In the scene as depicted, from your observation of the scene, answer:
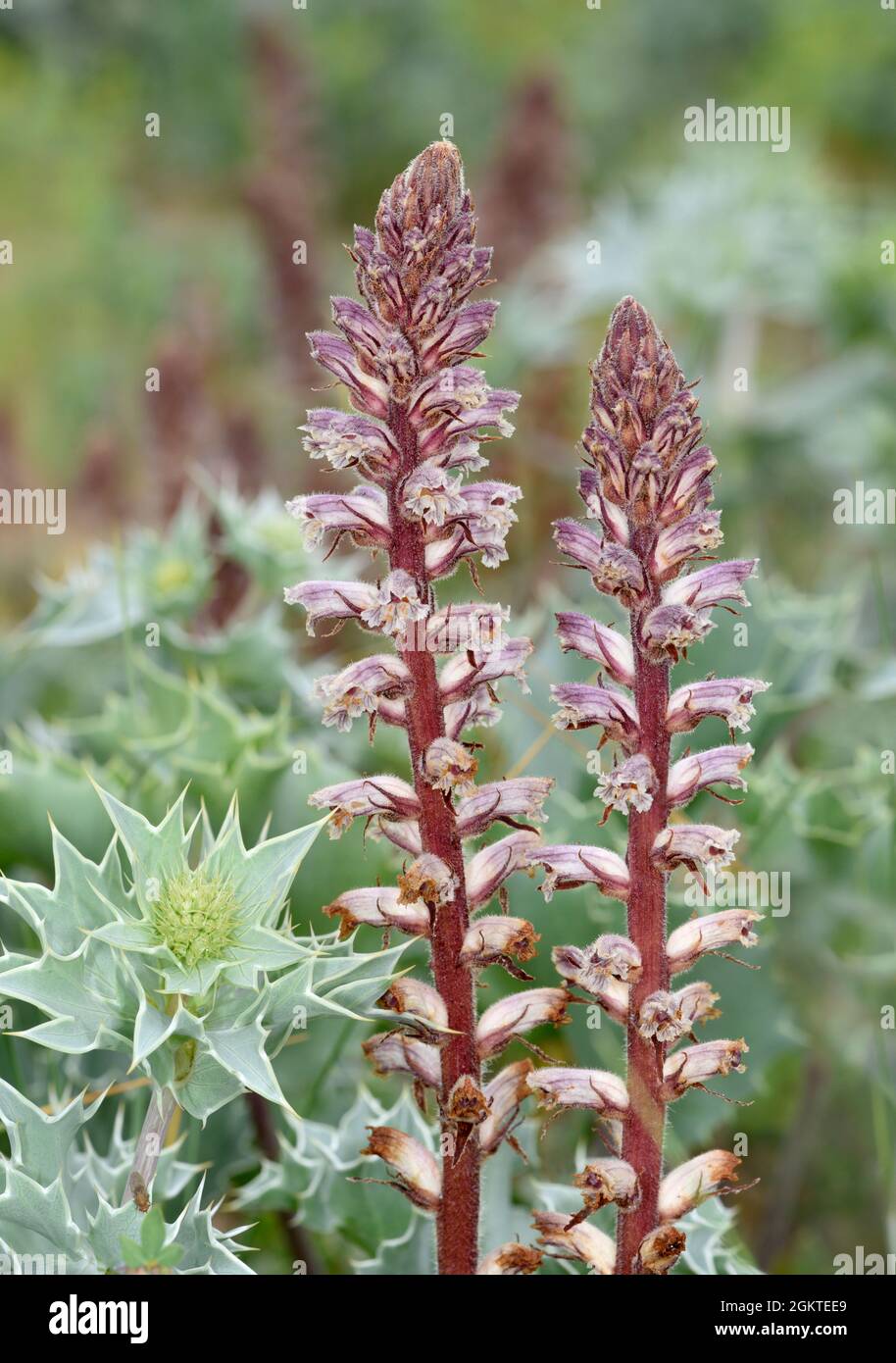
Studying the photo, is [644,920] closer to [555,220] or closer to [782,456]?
[782,456]

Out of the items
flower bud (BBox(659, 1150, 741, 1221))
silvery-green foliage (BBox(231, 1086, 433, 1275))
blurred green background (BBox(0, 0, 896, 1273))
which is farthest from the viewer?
blurred green background (BBox(0, 0, 896, 1273))

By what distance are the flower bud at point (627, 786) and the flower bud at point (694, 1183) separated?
0.33 m

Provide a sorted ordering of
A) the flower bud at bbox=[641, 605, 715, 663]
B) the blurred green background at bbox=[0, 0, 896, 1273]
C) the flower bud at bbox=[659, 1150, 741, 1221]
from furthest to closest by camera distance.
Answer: the blurred green background at bbox=[0, 0, 896, 1273]
the flower bud at bbox=[659, 1150, 741, 1221]
the flower bud at bbox=[641, 605, 715, 663]

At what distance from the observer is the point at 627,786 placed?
1.13 metres

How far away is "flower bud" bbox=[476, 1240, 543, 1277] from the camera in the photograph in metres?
1.25

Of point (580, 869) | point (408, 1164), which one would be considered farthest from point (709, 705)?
point (408, 1164)

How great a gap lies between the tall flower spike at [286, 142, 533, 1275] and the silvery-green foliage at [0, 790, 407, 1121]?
2.6 inches

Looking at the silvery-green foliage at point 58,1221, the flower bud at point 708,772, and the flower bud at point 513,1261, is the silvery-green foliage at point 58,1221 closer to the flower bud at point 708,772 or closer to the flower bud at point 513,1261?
the flower bud at point 513,1261

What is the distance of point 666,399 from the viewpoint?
1124 mm

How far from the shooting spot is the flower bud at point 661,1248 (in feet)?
3.89

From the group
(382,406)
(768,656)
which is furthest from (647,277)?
(382,406)

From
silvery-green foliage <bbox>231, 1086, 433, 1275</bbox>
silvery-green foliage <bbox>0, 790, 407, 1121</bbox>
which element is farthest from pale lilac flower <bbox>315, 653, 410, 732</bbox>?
silvery-green foliage <bbox>231, 1086, 433, 1275</bbox>

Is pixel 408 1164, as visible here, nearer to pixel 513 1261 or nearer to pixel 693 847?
pixel 513 1261

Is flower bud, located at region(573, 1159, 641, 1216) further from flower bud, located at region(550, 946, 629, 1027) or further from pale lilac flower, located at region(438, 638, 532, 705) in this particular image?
pale lilac flower, located at region(438, 638, 532, 705)
